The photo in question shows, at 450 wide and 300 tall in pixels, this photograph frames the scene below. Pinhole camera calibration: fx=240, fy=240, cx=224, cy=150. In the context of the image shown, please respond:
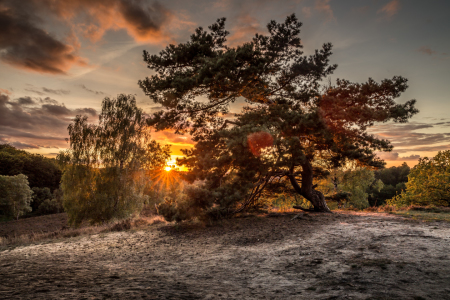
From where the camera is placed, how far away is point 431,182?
16.9 m

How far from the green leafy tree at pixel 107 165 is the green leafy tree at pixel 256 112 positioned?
41.1 feet

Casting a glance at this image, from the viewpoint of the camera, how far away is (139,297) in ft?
10.0

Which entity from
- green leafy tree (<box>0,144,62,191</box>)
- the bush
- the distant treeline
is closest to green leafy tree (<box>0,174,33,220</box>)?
the distant treeline

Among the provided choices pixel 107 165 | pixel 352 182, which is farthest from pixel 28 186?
pixel 352 182

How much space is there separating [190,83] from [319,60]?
6.20m

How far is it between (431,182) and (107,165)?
25.7 metres

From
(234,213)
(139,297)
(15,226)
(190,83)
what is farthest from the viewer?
(15,226)

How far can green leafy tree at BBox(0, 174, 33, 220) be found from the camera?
36.2 meters

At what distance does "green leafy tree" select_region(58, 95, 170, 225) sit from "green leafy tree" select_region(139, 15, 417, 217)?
12542 millimetres

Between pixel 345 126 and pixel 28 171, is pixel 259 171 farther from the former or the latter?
pixel 28 171

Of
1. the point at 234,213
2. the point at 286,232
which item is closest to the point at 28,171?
the point at 234,213

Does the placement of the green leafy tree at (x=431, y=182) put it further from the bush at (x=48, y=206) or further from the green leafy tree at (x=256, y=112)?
the bush at (x=48, y=206)

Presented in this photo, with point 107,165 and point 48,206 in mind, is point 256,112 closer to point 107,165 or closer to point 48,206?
point 107,165

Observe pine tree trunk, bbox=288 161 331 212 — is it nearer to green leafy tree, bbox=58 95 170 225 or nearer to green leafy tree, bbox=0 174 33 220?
green leafy tree, bbox=58 95 170 225
